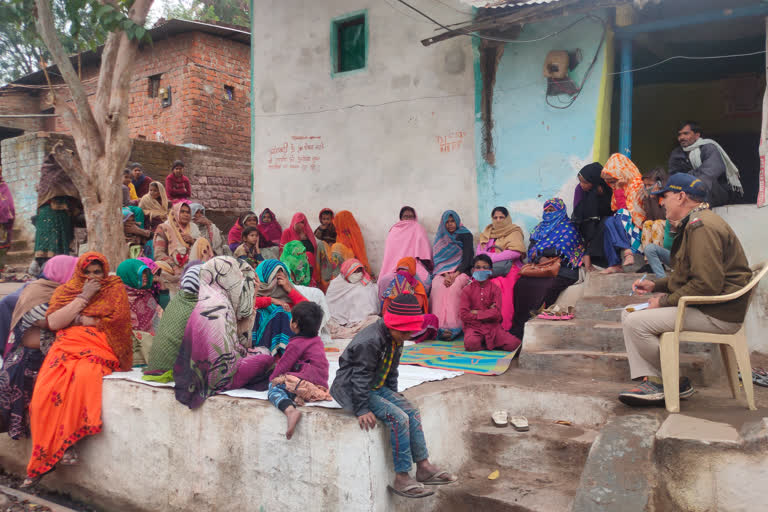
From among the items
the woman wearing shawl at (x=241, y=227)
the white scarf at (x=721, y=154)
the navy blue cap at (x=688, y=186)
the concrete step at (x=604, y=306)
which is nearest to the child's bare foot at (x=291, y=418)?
the navy blue cap at (x=688, y=186)

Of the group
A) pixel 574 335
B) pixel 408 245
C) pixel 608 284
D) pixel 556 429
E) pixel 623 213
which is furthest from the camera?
pixel 408 245

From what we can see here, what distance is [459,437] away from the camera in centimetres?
381

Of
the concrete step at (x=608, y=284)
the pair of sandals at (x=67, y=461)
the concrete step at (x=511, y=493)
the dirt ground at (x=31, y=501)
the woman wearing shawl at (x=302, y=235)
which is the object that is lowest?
the dirt ground at (x=31, y=501)

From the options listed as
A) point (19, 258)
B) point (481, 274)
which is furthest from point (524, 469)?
point (19, 258)

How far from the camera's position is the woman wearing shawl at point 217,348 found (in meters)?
3.70

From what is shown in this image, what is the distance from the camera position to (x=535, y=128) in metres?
6.98

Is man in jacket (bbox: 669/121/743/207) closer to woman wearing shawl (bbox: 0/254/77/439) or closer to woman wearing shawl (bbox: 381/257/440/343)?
woman wearing shawl (bbox: 381/257/440/343)

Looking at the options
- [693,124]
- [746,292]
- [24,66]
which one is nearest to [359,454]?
[746,292]

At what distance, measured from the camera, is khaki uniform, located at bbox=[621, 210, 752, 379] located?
3.32m

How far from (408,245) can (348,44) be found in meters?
3.15

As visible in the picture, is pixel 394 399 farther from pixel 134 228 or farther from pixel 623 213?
pixel 134 228

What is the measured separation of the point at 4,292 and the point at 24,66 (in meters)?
13.6

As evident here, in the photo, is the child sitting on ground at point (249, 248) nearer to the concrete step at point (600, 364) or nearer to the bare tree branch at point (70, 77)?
the bare tree branch at point (70, 77)

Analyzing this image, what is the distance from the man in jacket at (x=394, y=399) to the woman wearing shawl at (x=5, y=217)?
28.1 ft
